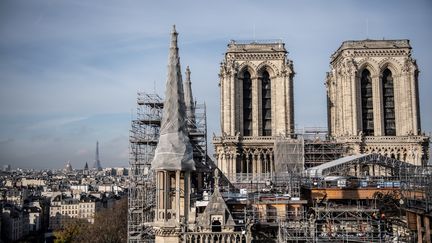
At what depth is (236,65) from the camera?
55.6m

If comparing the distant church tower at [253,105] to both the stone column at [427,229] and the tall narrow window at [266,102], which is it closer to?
the tall narrow window at [266,102]

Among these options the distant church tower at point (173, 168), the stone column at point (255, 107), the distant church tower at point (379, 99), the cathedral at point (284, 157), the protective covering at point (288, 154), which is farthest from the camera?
the stone column at point (255, 107)

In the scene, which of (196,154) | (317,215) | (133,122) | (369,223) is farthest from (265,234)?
(133,122)

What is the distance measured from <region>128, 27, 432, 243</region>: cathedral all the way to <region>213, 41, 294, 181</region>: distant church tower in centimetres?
12

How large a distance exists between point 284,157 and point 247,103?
29.8 ft

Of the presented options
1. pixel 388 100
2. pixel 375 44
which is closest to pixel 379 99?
pixel 388 100

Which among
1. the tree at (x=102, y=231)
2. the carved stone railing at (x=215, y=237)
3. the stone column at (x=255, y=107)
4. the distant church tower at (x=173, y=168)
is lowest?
the tree at (x=102, y=231)

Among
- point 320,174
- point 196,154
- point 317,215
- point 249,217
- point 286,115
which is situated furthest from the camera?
point 286,115

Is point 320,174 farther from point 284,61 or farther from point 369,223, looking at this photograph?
point 284,61

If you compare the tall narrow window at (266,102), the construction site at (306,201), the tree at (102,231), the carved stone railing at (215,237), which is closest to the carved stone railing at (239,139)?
the tall narrow window at (266,102)

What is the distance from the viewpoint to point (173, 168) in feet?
81.9

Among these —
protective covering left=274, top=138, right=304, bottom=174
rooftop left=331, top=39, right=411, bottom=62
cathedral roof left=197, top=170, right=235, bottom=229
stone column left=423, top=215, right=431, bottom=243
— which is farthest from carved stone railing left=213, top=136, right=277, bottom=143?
stone column left=423, top=215, right=431, bottom=243

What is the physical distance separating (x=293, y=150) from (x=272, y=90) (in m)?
8.55

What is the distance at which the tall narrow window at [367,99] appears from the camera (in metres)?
56.2
